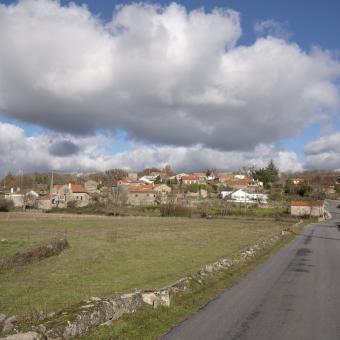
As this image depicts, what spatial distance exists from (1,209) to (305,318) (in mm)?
96700

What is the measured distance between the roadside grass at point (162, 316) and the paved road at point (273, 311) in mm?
322

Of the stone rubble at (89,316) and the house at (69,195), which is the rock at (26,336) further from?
the house at (69,195)

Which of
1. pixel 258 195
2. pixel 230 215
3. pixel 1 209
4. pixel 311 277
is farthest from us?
pixel 258 195

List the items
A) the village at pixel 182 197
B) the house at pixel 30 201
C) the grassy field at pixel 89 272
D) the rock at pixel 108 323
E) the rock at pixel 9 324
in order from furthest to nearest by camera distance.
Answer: the house at pixel 30 201, the village at pixel 182 197, the grassy field at pixel 89 272, the rock at pixel 108 323, the rock at pixel 9 324

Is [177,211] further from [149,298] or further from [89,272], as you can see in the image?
[149,298]

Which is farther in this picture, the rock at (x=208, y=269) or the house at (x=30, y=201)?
the house at (x=30, y=201)

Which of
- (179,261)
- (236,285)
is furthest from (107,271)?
(236,285)

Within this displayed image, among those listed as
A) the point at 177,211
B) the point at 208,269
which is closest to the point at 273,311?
the point at 208,269

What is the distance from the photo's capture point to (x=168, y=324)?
10.6 metres

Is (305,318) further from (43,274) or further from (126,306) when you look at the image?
(43,274)

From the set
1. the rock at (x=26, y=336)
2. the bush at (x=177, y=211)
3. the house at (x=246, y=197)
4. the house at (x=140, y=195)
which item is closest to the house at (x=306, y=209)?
the bush at (x=177, y=211)

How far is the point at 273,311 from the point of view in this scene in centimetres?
1191

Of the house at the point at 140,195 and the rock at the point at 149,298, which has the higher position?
the house at the point at 140,195

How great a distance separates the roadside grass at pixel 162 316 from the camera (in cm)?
946
